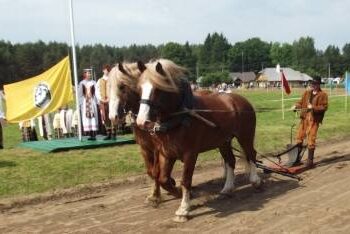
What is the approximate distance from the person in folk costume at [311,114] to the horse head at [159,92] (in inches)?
179

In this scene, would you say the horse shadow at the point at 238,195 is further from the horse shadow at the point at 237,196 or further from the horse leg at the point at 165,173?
the horse leg at the point at 165,173

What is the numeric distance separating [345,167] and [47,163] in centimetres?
649

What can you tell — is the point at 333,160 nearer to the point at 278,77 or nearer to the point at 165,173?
the point at 165,173

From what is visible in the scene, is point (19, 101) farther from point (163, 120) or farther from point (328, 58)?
point (328, 58)

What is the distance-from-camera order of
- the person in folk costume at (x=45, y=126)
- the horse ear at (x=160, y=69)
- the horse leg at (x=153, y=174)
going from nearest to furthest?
the horse ear at (x=160, y=69), the horse leg at (x=153, y=174), the person in folk costume at (x=45, y=126)

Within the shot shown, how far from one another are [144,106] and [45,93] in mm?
8626

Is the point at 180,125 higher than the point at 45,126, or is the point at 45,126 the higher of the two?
the point at 180,125

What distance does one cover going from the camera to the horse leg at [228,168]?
→ 847 cm

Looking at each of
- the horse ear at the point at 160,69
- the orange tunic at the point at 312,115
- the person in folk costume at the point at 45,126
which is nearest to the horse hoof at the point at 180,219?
the horse ear at the point at 160,69

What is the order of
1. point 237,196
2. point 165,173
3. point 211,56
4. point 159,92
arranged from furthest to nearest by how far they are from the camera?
point 211,56 < point 237,196 < point 165,173 < point 159,92

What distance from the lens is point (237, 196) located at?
8406 mm

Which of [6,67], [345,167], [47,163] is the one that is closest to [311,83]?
[345,167]

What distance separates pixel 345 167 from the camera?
420 inches

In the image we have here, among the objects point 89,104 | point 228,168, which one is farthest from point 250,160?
point 89,104
